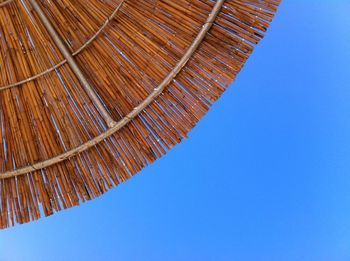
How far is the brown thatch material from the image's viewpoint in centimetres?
269

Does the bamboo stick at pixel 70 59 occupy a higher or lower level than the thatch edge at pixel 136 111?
higher

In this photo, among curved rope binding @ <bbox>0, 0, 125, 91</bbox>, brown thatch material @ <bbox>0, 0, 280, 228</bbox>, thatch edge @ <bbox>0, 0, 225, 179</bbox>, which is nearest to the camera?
thatch edge @ <bbox>0, 0, 225, 179</bbox>

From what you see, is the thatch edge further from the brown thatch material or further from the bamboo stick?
the bamboo stick

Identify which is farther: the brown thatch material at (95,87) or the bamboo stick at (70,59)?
the bamboo stick at (70,59)

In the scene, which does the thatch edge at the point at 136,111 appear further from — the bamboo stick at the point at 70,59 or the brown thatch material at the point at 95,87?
the bamboo stick at the point at 70,59

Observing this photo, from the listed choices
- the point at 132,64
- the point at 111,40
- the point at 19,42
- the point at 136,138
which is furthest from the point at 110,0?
the point at 136,138

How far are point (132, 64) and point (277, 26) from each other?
2.89 meters

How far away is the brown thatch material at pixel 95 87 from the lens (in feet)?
8.82

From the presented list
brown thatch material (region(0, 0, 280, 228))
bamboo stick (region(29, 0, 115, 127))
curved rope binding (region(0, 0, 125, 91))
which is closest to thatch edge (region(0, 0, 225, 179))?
brown thatch material (region(0, 0, 280, 228))

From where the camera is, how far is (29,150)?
3000 mm

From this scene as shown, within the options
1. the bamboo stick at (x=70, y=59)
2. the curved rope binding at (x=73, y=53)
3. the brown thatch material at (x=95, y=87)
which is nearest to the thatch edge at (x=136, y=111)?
the brown thatch material at (x=95, y=87)

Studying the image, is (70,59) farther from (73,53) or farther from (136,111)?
(136,111)

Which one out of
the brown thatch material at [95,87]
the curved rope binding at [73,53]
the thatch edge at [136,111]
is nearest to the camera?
the thatch edge at [136,111]

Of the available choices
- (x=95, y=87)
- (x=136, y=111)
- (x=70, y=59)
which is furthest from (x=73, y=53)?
(x=136, y=111)
